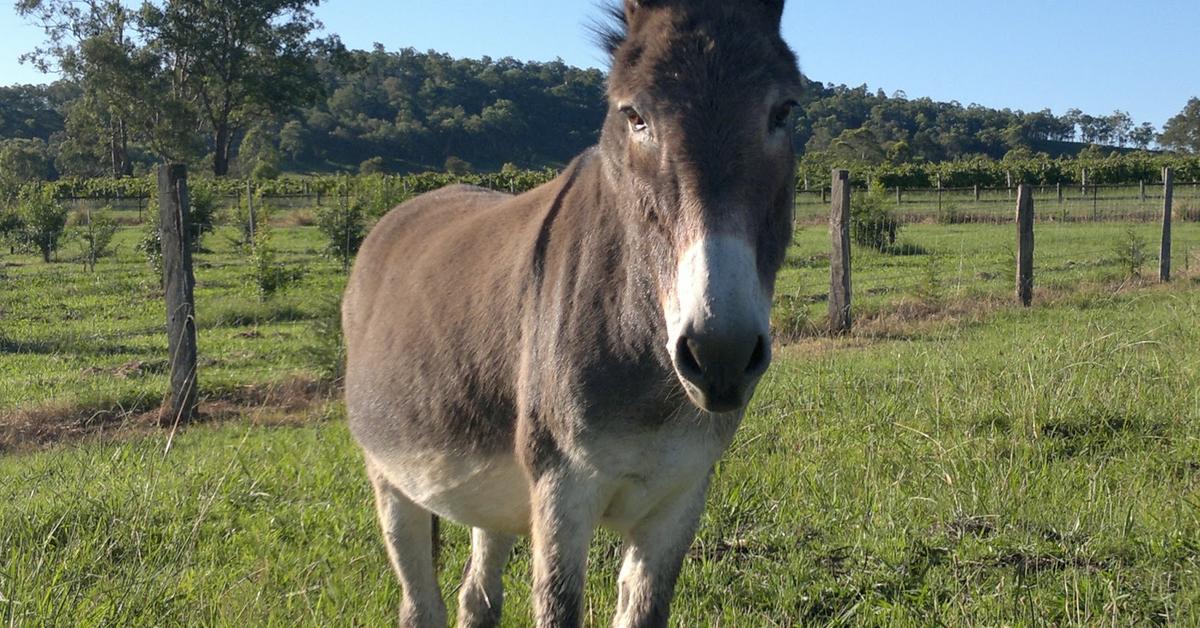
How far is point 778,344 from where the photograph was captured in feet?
37.5

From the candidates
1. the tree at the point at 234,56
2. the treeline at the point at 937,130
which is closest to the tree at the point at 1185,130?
the treeline at the point at 937,130

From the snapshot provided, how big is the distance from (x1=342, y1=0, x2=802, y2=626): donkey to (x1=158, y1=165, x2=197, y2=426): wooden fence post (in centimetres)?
542

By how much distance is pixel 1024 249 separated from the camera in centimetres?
1393

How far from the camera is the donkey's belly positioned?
2.71 metres

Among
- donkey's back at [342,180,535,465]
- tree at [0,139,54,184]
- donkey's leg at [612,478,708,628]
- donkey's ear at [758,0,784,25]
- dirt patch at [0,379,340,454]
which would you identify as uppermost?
tree at [0,139,54,184]

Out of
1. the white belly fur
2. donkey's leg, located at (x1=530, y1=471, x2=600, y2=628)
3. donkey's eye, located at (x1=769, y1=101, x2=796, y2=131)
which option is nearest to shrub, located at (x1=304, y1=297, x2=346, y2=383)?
the white belly fur

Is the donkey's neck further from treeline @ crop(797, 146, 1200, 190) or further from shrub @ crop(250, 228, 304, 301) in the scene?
treeline @ crop(797, 146, 1200, 190)

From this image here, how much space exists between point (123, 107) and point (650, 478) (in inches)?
2164

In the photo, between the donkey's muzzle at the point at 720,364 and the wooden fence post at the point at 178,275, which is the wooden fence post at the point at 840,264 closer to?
the wooden fence post at the point at 178,275

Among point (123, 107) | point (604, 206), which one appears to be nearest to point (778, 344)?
point (604, 206)

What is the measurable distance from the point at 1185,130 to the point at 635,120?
4861 inches

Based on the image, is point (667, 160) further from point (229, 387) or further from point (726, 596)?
point (229, 387)

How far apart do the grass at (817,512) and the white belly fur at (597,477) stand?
714 mm

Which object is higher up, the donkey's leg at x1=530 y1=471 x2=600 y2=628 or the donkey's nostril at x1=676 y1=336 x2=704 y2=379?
the donkey's nostril at x1=676 y1=336 x2=704 y2=379
